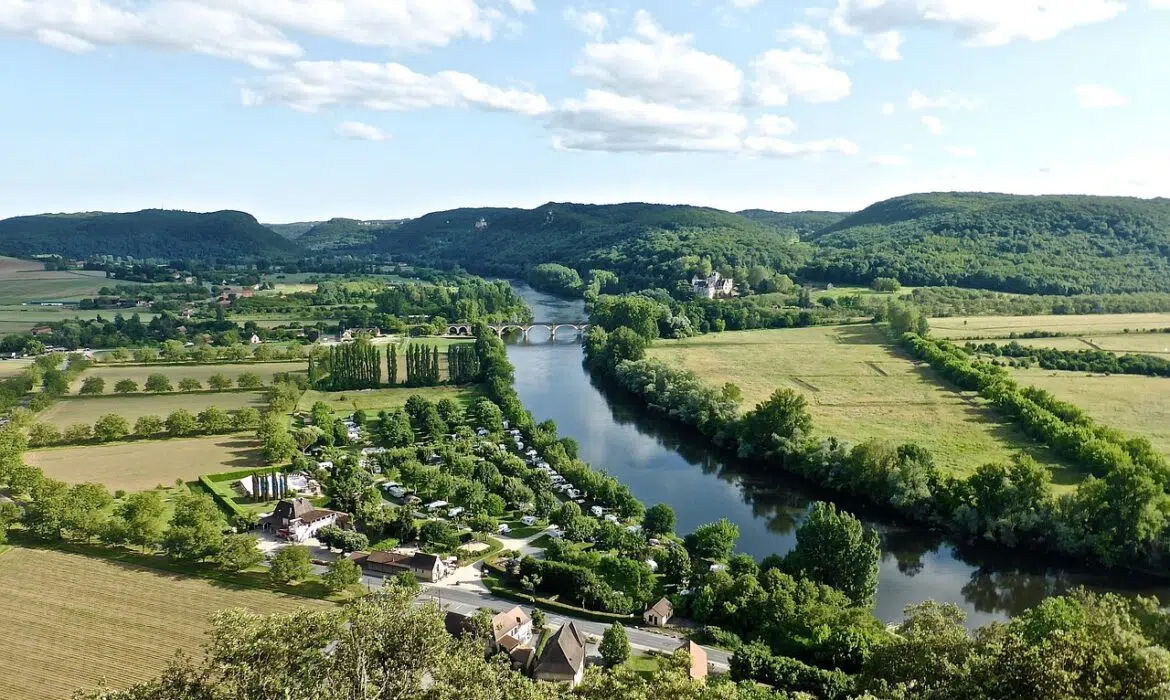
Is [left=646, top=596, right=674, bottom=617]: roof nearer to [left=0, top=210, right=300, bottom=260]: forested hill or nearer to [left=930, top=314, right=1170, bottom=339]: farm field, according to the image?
[left=930, top=314, right=1170, bottom=339]: farm field

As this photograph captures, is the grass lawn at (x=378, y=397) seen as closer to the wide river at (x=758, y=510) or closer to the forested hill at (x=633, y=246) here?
the wide river at (x=758, y=510)

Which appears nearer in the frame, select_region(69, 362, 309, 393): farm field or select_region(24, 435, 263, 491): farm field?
select_region(24, 435, 263, 491): farm field

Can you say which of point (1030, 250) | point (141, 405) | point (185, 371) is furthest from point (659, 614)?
point (1030, 250)

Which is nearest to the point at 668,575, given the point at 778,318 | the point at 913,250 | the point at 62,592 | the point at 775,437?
the point at 775,437

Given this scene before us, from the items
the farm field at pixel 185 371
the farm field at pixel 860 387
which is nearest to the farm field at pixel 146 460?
the farm field at pixel 185 371

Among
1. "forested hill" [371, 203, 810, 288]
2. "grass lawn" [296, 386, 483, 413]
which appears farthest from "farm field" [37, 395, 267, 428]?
"forested hill" [371, 203, 810, 288]

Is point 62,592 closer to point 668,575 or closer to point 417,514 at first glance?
point 417,514

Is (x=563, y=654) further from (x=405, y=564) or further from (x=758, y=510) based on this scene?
(x=758, y=510)
